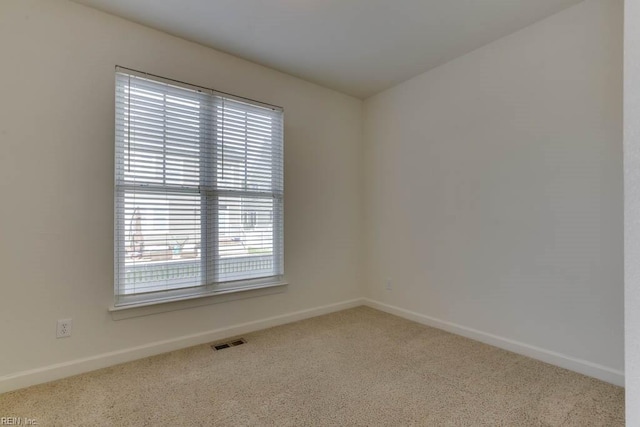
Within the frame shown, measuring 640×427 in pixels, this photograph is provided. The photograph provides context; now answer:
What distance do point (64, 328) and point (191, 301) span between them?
2.75 ft

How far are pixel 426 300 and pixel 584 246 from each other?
1.43 meters

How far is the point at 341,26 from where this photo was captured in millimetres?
2424

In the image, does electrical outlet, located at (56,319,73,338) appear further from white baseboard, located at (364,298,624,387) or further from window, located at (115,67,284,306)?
white baseboard, located at (364,298,624,387)

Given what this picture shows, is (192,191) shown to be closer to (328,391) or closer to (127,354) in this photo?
(127,354)

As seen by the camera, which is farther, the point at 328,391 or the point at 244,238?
the point at 244,238

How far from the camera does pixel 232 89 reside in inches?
113

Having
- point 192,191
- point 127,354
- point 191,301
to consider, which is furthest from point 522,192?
point 127,354

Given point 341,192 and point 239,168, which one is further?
point 341,192

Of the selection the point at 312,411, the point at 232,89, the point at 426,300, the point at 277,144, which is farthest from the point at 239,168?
the point at 426,300

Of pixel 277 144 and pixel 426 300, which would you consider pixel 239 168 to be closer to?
pixel 277 144

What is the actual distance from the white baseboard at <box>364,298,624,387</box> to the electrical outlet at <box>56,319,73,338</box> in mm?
2917

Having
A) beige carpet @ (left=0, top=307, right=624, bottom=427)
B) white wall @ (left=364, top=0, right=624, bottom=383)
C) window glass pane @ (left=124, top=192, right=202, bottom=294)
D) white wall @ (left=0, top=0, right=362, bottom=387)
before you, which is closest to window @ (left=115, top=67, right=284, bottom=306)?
window glass pane @ (left=124, top=192, right=202, bottom=294)
